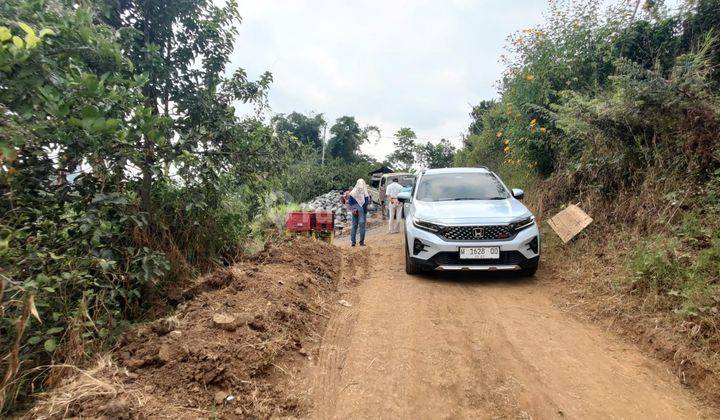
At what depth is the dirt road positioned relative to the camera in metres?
2.81

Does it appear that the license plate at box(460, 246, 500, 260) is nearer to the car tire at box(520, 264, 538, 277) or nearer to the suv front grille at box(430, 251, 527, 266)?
the suv front grille at box(430, 251, 527, 266)

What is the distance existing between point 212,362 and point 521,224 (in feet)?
14.6

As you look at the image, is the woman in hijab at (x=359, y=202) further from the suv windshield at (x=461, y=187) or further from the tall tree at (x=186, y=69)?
the tall tree at (x=186, y=69)

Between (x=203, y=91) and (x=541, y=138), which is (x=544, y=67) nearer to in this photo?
(x=541, y=138)

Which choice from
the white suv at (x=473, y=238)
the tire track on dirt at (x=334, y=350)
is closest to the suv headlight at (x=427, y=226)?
the white suv at (x=473, y=238)

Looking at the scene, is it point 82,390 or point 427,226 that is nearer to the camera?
point 82,390

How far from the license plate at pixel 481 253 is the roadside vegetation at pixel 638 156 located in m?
1.13

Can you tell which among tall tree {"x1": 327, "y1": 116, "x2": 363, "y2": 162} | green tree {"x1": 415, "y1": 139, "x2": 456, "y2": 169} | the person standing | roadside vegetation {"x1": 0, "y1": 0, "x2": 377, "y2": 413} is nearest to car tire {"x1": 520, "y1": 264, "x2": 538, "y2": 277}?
roadside vegetation {"x1": 0, "y1": 0, "x2": 377, "y2": 413}

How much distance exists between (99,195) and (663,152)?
7.13 meters

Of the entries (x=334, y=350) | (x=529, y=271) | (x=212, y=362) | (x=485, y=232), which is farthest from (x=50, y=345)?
(x=529, y=271)

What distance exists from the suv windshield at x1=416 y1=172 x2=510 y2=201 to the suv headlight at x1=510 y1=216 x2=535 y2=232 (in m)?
0.88

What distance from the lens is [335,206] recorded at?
25234 mm

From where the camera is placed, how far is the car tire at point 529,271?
573cm

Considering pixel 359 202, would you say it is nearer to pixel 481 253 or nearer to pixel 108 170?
pixel 481 253
